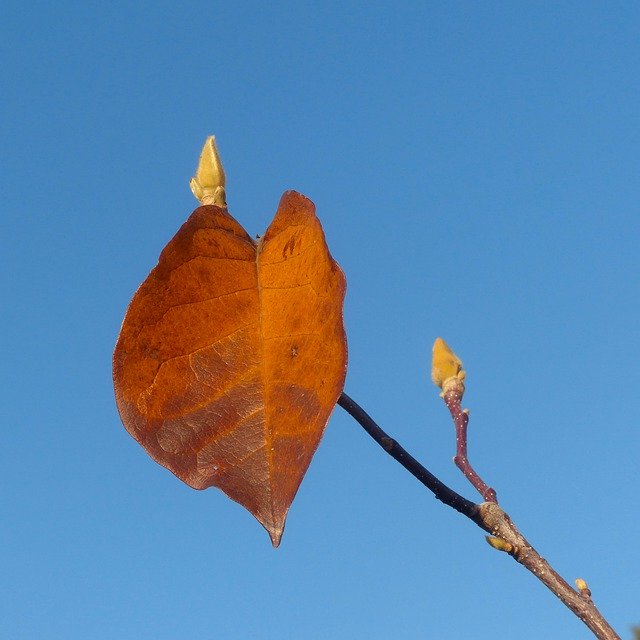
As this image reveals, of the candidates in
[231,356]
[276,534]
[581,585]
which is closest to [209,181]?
[231,356]

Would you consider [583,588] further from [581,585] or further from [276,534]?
[276,534]

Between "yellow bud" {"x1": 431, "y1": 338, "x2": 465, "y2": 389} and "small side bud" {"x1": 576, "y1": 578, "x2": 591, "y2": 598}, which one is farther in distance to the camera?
"yellow bud" {"x1": 431, "y1": 338, "x2": 465, "y2": 389}

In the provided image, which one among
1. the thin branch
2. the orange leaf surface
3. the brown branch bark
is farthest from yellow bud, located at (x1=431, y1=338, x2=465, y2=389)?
the orange leaf surface

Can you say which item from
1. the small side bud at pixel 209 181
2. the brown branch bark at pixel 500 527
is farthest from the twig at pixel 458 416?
the small side bud at pixel 209 181

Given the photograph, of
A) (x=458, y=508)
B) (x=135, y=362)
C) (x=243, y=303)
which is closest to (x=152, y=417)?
(x=135, y=362)

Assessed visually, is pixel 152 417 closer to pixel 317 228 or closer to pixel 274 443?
pixel 274 443

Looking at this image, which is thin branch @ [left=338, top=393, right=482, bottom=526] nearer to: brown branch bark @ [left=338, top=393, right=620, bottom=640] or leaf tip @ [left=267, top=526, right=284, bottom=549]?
brown branch bark @ [left=338, top=393, right=620, bottom=640]

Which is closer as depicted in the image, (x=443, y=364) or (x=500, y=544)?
(x=500, y=544)
